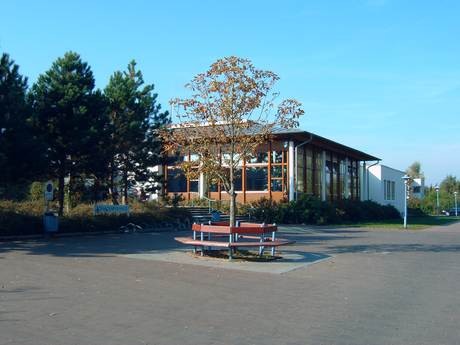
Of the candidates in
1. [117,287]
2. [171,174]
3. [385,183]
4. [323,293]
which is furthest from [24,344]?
[385,183]

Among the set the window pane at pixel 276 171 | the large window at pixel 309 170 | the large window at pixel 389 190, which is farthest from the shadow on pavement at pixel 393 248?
the large window at pixel 389 190

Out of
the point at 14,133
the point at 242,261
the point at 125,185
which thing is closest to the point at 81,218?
the point at 14,133

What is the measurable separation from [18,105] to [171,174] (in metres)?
21.4

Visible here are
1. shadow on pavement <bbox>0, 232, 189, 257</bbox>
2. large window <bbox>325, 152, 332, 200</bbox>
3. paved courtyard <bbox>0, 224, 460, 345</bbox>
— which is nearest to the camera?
paved courtyard <bbox>0, 224, 460, 345</bbox>

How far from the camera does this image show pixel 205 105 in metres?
17.0

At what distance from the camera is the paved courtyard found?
7.36m

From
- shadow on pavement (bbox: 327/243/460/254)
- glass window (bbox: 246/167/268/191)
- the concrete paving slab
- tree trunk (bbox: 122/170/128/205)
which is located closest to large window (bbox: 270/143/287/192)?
glass window (bbox: 246/167/268/191)

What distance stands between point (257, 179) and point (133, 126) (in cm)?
1174

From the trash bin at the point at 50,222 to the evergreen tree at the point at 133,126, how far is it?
8858 millimetres

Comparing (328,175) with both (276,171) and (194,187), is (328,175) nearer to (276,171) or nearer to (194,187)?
(276,171)

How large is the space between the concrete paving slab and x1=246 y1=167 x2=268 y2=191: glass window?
70.9 ft

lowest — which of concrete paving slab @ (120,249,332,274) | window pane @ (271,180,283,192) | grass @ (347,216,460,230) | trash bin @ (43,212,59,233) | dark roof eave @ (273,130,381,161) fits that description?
concrete paving slab @ (120,249,332,274)

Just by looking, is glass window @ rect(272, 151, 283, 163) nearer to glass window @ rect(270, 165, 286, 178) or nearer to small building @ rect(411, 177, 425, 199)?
glass window @ rect(270, 165, 286, 178)

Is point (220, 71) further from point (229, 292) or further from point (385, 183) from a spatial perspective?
point (385, 183)
